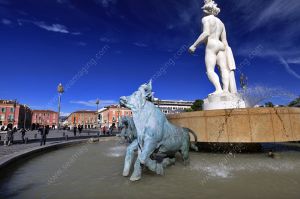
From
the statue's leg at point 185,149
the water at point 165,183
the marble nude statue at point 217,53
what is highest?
the marble nude statue at point 217,53

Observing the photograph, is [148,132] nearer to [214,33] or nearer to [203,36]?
[203,36]

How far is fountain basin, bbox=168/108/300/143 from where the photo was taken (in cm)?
703

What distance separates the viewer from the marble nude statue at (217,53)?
9.51 m

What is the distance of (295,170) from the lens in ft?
16.9

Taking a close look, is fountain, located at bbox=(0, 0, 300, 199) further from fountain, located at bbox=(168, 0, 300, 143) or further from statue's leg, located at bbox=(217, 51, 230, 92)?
statue's leg, located at bbox=(217, 51, 230, 92)

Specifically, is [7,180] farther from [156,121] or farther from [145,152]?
[156,121]

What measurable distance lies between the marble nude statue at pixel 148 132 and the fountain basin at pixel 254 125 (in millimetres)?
2764

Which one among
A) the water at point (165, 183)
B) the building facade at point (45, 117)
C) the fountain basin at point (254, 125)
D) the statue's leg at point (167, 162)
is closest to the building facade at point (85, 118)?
the building facade at point (45, 117)

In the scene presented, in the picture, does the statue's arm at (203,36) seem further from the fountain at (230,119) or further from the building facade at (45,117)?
the building facade at (45,117)

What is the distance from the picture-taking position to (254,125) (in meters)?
7.10

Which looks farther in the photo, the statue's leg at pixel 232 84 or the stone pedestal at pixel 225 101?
the statue's leg at pixel 232 84

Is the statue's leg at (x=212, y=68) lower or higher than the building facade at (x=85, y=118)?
lower

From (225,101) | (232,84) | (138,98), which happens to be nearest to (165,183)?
(138,98)

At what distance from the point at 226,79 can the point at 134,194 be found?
7.42 meters
